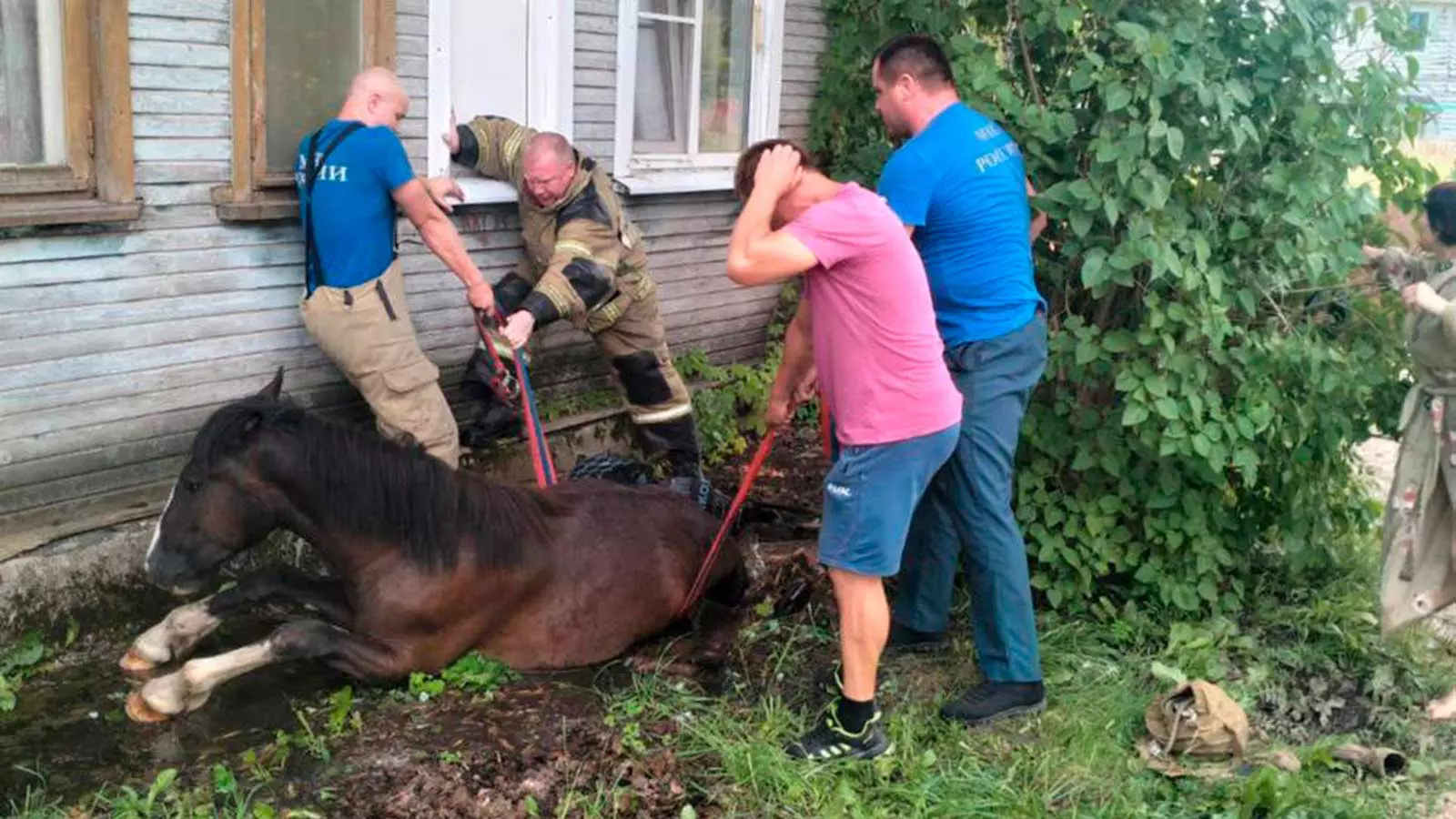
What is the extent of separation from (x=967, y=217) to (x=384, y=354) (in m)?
2.61

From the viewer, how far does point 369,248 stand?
5.73 m

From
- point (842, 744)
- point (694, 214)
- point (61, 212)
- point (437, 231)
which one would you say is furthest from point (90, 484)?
point (694, 214)

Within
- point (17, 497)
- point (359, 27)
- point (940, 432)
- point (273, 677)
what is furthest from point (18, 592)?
point (940, 432)

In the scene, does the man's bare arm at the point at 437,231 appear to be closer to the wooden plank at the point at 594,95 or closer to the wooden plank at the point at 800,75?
the wooden plank at the point at 594,95

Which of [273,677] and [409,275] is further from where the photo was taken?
[409,275]

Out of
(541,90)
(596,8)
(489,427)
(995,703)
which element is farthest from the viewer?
(596,8)

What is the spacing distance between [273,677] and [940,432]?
2.60m

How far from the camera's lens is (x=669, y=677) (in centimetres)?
510

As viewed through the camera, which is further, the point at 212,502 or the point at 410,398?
the point at 410,398

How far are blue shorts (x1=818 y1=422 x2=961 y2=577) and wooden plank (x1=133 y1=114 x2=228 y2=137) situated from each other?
305 centimetres

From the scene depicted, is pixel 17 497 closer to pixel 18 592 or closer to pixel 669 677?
pixel 18 592

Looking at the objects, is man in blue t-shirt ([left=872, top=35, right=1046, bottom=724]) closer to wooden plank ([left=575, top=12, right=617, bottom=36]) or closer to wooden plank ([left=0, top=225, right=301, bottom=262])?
wooden plank ([left=0, top=225, right=301, bottom=262])

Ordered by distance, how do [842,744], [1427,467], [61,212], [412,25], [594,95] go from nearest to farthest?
[842,744], [61,212], [1427,467], [412,25], [594,95]

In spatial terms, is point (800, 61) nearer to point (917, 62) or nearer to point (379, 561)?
point (917, 62)
